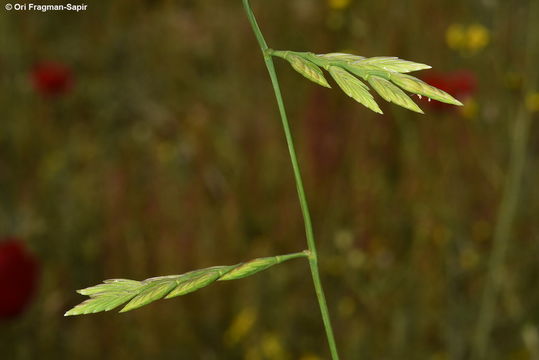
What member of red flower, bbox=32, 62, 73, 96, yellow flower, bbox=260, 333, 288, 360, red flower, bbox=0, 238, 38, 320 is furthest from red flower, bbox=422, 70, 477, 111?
red flower, bbox=32, 62, 73, 96

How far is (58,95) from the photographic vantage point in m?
2.16

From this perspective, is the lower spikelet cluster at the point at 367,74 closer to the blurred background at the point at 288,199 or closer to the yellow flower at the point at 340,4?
the blurred background at the point at 288,199

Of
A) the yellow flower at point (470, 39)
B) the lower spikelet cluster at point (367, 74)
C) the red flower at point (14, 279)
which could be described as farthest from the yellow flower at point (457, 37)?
the lower spikelet cluster at point (367, 74)

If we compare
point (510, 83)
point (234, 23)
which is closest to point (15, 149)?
point (234, 23)

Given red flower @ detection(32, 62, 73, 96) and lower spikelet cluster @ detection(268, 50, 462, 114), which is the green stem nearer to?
lower spikelet cluster @ detection(268, 50, 462, 114)

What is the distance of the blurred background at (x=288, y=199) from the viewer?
172cm

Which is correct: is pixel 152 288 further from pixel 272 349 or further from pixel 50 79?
pixel 50 79

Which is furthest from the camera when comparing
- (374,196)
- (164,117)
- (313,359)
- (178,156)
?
(164,117)

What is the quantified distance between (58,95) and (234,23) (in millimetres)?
1290

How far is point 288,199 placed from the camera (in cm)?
217

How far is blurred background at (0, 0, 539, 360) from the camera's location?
1.72 meters

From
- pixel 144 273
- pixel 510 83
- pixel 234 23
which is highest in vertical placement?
pixel 234 23

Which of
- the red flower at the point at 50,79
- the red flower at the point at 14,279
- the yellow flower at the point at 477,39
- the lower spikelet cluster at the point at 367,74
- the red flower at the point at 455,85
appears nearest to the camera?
the lower spikelet cluster at the point at 367,74

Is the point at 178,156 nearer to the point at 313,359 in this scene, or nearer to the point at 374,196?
the point at 374,196
